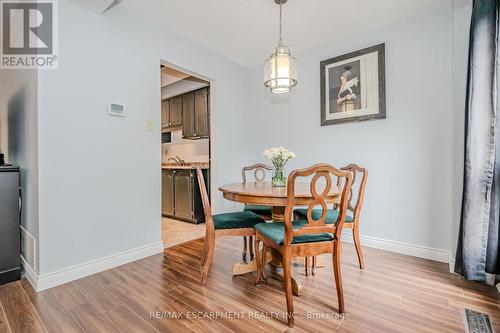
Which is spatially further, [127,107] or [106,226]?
[127,107]

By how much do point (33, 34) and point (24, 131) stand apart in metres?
0.82

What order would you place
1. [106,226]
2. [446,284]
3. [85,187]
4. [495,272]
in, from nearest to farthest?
[495,272] < [446,284] < [85,187] < [106,226]

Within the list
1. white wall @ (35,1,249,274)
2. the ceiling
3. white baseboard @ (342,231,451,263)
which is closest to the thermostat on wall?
white wall @ (35,1,249,274)

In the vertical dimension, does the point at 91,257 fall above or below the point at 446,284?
above

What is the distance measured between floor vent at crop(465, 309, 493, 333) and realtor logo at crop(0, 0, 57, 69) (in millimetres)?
3400

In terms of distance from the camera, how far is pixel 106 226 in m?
2.29

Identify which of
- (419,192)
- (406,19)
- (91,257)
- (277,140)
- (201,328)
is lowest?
(201,328)

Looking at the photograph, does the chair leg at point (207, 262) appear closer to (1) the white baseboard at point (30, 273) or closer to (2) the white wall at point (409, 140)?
(1) the white baseboard at point (30, 273)

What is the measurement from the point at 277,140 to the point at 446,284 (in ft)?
8.06

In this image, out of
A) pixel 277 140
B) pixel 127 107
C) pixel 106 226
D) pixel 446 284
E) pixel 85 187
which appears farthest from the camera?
pixel 277 140

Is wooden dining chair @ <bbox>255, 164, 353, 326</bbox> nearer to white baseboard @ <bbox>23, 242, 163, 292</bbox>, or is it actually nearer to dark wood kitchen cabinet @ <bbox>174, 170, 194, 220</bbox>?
white baseboard @ <bbox>23, 242, 163, 292</bbox>

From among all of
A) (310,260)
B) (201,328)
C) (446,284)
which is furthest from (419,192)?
(201,328)

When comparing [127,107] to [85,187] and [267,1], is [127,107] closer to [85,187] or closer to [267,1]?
[85,187]

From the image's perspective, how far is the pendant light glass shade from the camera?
211 centimetres
